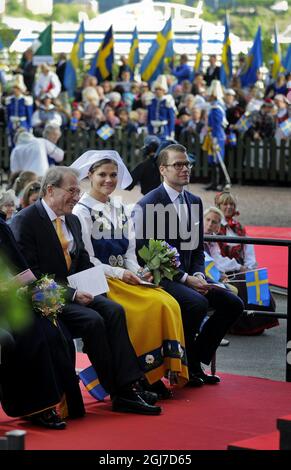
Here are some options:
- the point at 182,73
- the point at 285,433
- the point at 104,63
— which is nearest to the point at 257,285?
the point at 285,433

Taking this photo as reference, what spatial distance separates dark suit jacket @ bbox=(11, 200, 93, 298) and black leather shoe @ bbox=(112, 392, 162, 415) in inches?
28.3

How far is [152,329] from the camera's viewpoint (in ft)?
26.4

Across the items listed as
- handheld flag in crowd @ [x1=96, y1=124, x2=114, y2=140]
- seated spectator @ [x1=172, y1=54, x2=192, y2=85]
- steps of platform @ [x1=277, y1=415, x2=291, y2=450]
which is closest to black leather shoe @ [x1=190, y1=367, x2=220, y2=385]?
steps of platform @ [x1=277, y1=415, x2=291, y2=450]

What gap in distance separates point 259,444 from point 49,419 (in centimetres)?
166

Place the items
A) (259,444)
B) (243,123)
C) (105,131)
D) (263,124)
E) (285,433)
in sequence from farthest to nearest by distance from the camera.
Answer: (263,124) → (243,123) → (105,131) → (259,444) → (285,433)

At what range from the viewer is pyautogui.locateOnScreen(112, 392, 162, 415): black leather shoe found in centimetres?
755

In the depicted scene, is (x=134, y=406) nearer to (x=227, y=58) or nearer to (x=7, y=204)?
(x=7, y=204)

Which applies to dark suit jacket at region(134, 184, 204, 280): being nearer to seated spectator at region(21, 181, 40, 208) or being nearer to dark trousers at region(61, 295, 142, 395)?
Result: dark trousers at region(61, 295, 142, 395)

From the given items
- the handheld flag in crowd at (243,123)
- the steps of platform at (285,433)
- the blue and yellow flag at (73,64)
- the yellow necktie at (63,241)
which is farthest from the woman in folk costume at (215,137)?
the steps of platform at (285,433)

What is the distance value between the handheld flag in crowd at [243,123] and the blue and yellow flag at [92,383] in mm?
17590

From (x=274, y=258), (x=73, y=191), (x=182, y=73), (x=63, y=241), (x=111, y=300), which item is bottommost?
(x=274, y=258)
